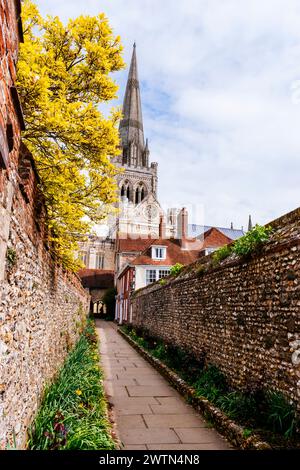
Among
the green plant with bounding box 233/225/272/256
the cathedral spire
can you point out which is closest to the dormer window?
the green plant with bounding box 233/225/272/256

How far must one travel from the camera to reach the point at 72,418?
518 centimetres

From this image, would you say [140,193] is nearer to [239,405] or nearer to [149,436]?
[239,405]

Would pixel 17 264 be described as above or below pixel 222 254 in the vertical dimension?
below

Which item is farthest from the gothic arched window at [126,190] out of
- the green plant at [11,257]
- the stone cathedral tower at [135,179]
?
the green plant at [11,257]

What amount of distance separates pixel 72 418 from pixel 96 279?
47.1m

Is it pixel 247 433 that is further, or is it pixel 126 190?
pixel 126 190

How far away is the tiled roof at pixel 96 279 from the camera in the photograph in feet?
165

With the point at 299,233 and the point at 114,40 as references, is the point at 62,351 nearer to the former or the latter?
the point at 299,233

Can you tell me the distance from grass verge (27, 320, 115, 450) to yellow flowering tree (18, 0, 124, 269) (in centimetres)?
252

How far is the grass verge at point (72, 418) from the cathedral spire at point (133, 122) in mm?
79790

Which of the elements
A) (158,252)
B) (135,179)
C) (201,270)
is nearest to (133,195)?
(135,179)

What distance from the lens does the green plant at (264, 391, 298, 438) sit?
178 inches

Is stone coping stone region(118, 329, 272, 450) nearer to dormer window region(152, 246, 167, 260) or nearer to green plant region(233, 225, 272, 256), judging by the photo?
green plant region(233, 225, 272, 256)
